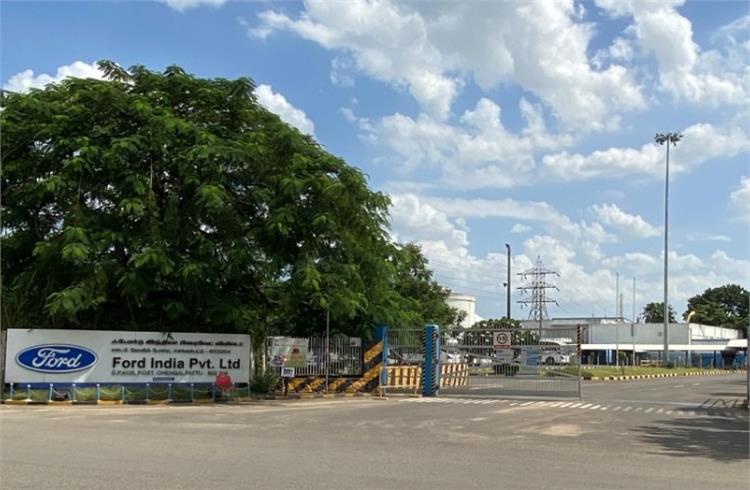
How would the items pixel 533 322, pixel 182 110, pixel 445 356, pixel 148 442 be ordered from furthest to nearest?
1. pixel 533 322
2. pixel 445 356
3. pixel 182 110
4. pixel 148 442

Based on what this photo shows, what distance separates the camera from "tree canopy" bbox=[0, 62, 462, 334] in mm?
23156

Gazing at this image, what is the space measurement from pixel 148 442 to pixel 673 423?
496 inches

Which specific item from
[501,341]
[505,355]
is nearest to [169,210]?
[501,341]

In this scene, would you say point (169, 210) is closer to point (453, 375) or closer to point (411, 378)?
point (411, 378)

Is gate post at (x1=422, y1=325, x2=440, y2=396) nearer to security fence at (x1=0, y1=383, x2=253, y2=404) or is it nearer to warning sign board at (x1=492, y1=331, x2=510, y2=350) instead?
warning sign board at (x1=492, y1=331, x2=510, y2=350)

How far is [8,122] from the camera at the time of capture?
24.1 m

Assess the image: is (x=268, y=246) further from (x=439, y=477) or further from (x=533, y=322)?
(x=533, y=322)

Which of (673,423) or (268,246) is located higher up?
(268,246)

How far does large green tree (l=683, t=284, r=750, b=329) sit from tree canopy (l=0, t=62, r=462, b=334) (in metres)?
110

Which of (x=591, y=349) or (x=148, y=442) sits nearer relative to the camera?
(x=148, y=442)

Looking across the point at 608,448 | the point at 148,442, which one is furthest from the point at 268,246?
the point at 608,448

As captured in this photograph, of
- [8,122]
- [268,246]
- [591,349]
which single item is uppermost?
[8,122]

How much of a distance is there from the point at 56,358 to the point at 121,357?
75.6 inches

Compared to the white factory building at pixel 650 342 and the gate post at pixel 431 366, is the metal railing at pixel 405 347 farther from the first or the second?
the white factory building at pixel 650 342
